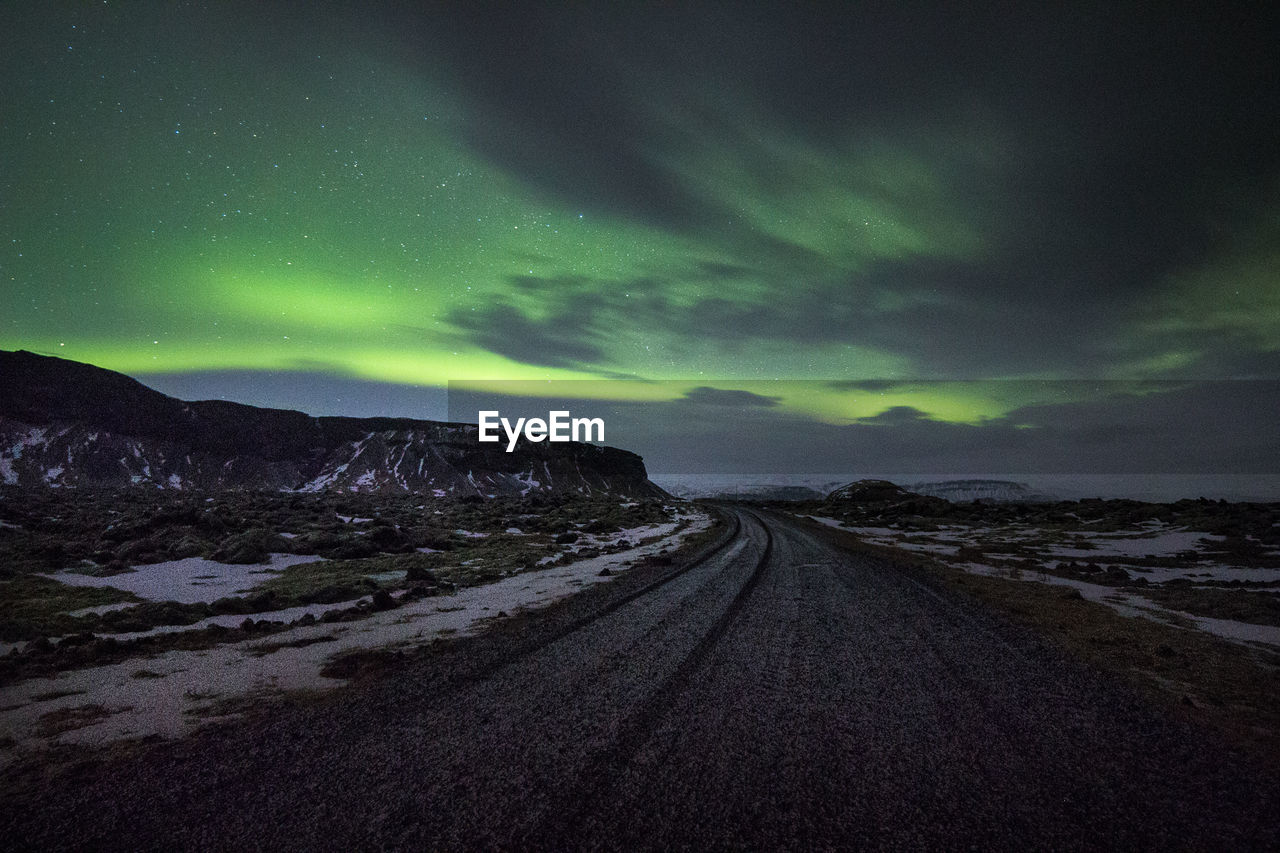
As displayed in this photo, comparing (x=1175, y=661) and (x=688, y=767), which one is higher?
(x=688, y=767)

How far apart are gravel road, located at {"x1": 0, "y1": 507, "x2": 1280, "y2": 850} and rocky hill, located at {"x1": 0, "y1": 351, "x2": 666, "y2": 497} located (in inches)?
3586

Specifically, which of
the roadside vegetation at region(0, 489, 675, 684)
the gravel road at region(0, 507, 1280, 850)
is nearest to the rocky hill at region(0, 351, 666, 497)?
the roadside vegetation at region(0, 489, 675, 684)

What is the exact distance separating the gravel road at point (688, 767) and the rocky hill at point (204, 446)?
91088 millimetres

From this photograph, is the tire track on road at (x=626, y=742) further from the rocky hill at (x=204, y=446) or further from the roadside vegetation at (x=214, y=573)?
the rocky hill at (x=204, y=446)

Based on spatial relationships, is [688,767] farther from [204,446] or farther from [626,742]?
[204,446]

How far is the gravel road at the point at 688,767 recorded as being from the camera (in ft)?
12.1

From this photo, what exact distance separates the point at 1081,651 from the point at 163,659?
15.3 meters

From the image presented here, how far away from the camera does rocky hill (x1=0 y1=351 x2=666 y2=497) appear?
7762cm

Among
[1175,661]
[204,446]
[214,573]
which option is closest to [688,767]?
[1175,661]

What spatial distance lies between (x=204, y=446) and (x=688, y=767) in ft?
387

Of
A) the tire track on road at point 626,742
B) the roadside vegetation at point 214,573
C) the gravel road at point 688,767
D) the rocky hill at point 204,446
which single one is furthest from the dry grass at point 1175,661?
the rocky hill at point 204,446

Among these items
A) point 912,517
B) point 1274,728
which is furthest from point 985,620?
point 912,517

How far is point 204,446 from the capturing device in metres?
91.3

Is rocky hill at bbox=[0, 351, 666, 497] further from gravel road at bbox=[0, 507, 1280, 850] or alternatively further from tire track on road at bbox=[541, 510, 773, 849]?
gravel road at bbox=[0, 507, 1280, 850]
